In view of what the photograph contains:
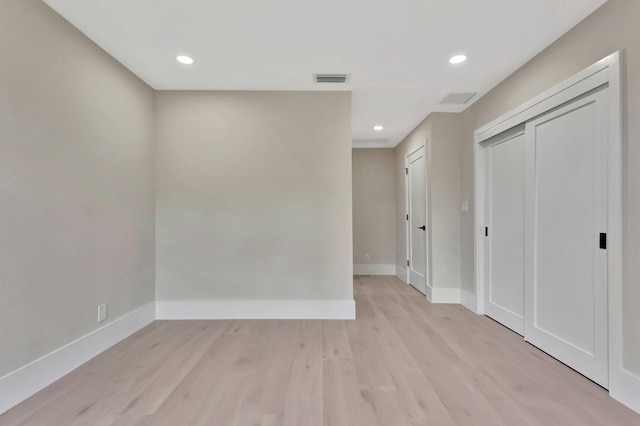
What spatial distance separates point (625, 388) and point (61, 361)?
3621 millimetres

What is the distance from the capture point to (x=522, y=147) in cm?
273

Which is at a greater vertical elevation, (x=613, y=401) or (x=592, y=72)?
(x=592, y=72)

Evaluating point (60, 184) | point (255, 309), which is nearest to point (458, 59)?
point (255, 309)

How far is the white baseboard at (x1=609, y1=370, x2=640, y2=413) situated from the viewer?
163cm

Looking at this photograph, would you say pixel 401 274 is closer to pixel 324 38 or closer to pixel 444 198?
pixel 444 198

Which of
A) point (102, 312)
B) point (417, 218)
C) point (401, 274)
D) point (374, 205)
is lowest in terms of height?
point (401, 274)

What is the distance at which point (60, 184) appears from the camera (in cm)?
203

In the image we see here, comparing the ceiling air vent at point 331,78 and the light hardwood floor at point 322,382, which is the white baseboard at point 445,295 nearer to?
the light hardwood floor at point 322,382

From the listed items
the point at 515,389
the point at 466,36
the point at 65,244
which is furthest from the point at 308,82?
the point at 515,389

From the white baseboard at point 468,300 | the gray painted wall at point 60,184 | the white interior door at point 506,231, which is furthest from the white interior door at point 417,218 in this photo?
the gray painted wall at point 60,184

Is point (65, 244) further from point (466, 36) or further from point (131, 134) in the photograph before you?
point (466, 36)

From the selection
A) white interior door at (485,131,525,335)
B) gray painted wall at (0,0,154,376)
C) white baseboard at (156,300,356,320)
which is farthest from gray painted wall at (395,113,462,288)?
gray painted wall at (0,0,154,376)

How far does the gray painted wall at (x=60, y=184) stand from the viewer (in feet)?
5.62

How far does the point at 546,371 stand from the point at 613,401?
38cm
